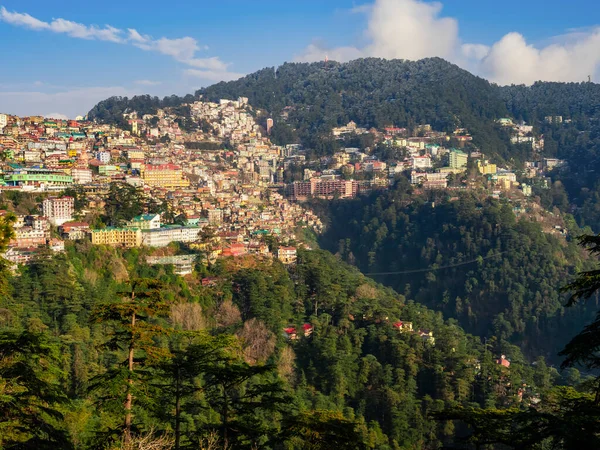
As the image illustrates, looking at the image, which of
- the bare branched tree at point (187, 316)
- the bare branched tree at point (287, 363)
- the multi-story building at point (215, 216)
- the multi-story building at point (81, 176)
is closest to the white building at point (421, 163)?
the multi-story building at point (215, 216)

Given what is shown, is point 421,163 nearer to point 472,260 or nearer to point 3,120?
point 472,260

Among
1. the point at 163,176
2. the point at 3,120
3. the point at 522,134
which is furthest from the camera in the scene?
the point at 522,134

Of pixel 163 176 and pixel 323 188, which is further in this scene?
pixel 323 188

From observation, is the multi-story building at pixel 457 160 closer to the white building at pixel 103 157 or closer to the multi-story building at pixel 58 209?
the white building at pixel 103 157

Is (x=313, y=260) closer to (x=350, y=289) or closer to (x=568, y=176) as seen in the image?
(x=350, y=289)

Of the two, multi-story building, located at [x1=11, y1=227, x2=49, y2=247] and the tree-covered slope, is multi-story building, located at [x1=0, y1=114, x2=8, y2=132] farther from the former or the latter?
the tree-covered slope

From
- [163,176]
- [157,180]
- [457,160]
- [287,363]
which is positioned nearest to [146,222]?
[287,363]

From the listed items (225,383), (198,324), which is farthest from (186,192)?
(225,383)
